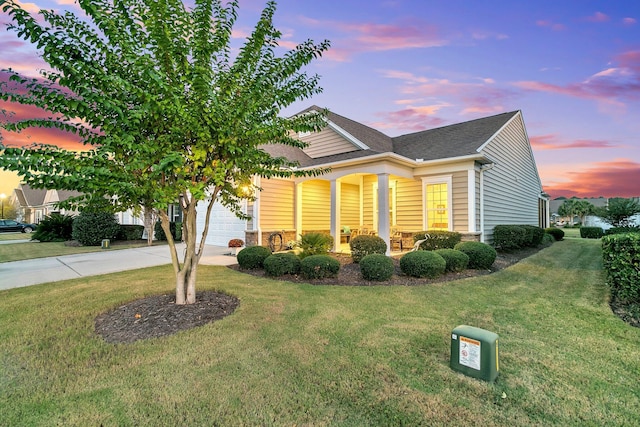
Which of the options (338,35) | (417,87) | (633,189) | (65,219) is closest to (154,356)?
(338,35)

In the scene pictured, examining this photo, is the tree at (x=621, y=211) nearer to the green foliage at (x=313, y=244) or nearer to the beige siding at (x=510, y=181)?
the beige siding at (x=510, y=181)

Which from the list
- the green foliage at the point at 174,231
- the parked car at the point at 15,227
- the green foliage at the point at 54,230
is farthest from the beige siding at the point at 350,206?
the parked car at the point at 15,227

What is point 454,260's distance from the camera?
22.0 feet

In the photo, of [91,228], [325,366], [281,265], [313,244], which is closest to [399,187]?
[313,244]

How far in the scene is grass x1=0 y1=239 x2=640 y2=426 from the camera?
6.72ft

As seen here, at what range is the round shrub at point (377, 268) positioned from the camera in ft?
19.7

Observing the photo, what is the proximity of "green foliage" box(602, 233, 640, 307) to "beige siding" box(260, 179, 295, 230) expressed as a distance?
9.33m

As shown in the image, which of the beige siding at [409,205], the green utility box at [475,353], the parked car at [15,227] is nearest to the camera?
the green utility box at [475,353]

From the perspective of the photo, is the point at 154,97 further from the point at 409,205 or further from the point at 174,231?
the point at 174,231

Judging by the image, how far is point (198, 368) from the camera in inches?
104

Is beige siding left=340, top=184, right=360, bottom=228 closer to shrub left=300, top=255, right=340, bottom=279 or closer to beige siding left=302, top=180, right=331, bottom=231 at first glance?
beige siding left=302, top=180, right=331, bottom=231

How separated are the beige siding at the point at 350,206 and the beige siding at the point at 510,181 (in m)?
5.59

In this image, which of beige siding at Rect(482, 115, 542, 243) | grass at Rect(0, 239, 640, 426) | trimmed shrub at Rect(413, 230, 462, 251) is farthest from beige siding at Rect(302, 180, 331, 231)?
grass at Rect(0, 239, 640, 426)

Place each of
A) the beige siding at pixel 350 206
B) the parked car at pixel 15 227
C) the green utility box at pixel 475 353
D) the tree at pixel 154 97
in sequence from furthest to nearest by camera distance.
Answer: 1. the parked car at pixel 15 227
2. the beige siding at pixel 350 206
3. the tree at pixel 154 97
4. the green utility box at pixel 475 353
